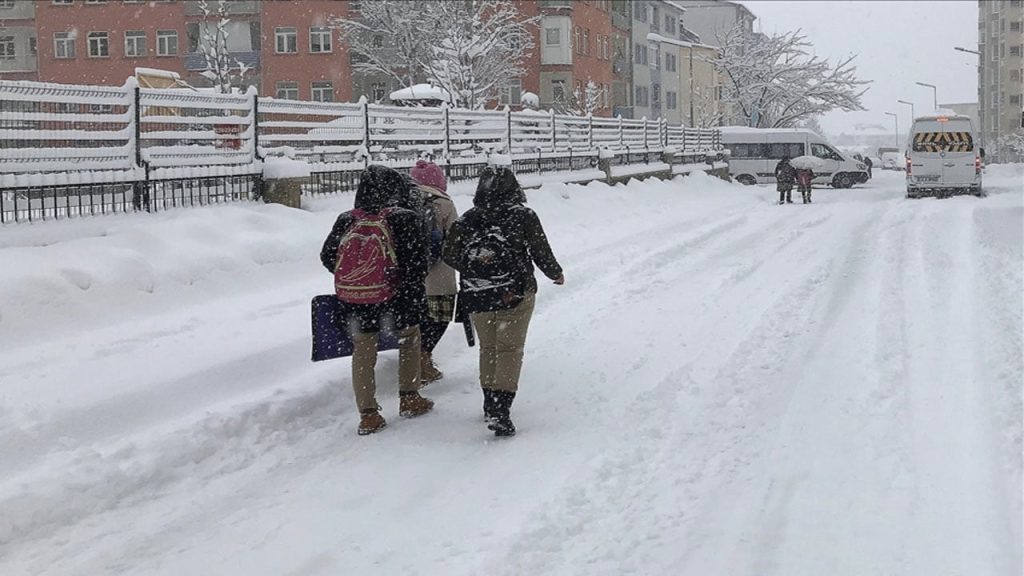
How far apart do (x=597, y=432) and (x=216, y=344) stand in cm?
322

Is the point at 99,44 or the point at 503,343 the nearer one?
the point at 503,343

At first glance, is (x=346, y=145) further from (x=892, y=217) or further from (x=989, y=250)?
(x=892, y=217)

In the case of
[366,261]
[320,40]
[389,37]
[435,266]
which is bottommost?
[435,266]

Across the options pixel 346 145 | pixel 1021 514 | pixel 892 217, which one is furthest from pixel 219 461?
pixel 892 217

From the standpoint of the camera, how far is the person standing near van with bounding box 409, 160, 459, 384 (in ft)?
23.9

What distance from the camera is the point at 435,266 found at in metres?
7.49

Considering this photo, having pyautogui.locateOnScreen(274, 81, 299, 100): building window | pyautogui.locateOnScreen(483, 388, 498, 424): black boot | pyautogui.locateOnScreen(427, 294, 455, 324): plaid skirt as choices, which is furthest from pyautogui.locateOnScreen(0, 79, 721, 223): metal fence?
pyautogui.locateOnScreen(274, 81, 299, 100): building window

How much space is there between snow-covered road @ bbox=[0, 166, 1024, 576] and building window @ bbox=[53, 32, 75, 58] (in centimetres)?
4746

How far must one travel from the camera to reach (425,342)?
7.80 m

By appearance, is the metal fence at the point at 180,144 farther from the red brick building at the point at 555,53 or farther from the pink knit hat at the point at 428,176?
the red brick building at the point at 555,53

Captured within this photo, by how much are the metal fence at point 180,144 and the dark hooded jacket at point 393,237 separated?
447 cm

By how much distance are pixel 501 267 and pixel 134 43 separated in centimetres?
5281

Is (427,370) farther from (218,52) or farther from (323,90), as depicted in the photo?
(323,90)

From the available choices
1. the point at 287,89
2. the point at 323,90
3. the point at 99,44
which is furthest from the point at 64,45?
the point at 323,90
